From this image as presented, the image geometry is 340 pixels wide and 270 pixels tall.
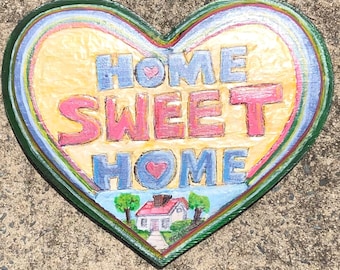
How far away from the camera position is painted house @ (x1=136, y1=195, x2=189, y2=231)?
1239 mm

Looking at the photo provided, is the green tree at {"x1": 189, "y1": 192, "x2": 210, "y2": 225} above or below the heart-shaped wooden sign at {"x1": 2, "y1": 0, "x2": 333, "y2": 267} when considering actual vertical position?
below

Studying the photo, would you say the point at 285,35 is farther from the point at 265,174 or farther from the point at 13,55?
the point at 13,55

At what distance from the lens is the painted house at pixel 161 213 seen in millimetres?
1239

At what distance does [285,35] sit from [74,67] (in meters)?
0.37

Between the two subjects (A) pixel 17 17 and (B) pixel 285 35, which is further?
(A) pixel 17 17

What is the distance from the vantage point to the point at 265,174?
48.3 inches

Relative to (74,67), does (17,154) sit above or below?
below

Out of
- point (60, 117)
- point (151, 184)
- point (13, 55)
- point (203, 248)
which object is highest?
point (13, 55)

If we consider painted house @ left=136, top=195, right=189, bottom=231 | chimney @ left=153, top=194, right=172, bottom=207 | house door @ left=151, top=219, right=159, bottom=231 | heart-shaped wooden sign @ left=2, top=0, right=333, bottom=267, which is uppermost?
heart-shaped wooden sign @ left=2, top=0, right=333, bottom=267

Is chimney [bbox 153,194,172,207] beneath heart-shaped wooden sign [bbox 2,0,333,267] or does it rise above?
beneath

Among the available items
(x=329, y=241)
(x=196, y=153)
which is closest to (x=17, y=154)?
(x=196, y=153)

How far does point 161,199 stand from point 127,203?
61mm

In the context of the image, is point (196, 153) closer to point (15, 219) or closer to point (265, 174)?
point (265, 174)

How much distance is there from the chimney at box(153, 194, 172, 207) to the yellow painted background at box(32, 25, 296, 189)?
24 mm
